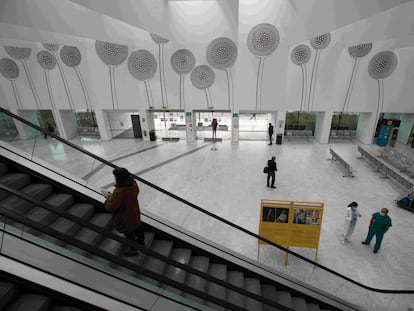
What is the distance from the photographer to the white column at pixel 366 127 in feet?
46.6

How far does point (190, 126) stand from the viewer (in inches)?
610

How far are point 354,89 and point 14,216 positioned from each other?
16.4 meters

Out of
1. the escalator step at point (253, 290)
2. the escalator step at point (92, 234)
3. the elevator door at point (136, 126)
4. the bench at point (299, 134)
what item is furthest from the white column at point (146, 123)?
the escalator step at point (253, 290)

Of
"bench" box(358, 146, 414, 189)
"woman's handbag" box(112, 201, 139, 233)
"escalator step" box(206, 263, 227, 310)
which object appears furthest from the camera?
"bench" box(358, 146, 414, 189)

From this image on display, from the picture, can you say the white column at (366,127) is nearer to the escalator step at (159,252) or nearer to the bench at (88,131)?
the escalator step at (159,252)

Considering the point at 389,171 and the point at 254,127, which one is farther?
the point at 254,127

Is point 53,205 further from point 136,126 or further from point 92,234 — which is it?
point 136,126

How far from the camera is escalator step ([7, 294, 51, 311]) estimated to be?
6.87 feet

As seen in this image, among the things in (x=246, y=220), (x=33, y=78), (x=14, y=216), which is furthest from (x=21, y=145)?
(x=33, y=78)

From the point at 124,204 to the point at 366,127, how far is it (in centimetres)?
1647

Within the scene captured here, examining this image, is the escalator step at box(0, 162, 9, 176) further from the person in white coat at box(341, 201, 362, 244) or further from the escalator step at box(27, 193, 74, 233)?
the person in white coat at box(341, 201, 362, 244)

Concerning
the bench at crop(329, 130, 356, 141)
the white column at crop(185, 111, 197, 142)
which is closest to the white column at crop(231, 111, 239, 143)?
the white column at crop(185, 111, 197, 142)

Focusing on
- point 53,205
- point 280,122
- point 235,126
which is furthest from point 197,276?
point 280,122

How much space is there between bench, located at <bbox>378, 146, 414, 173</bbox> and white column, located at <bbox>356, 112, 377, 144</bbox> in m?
3.81
